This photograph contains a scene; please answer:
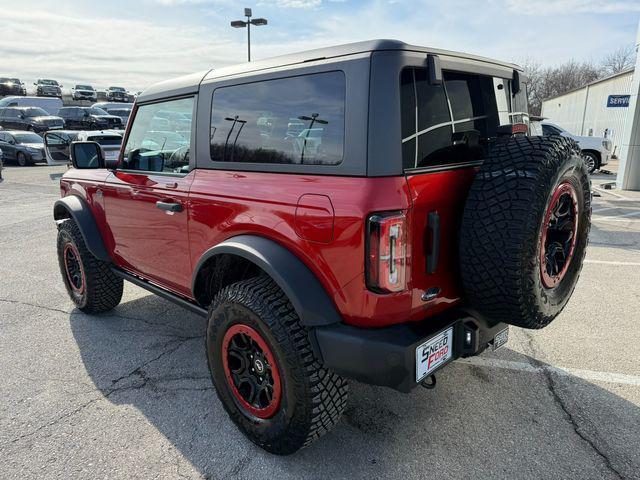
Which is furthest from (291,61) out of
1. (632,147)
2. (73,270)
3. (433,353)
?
(632,147)

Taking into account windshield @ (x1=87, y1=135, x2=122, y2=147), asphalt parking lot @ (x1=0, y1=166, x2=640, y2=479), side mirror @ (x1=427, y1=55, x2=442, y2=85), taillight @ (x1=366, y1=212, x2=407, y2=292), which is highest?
side mirror @ (x1=427, y1=55, x2=442, y2=85)

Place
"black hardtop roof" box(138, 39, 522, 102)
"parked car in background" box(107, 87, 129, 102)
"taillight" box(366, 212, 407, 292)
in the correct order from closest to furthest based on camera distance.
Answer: "taillight" box(366, 212, 407, 292)
"black hardtop roof" box(138, 39, 522, 102)
"parked car in background" box(107, 87, 129, 102)

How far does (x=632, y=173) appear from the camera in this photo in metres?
12.1

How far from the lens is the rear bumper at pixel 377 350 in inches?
78.0

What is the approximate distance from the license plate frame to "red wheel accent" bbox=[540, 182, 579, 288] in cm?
62

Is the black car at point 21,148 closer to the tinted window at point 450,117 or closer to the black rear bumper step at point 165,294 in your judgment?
the black rear bumper step at point 165,294

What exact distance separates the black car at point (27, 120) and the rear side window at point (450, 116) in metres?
25.1

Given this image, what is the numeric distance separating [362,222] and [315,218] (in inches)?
9.7

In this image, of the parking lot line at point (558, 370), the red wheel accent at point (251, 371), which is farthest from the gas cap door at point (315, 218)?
the parking lot line at point (558, 370)

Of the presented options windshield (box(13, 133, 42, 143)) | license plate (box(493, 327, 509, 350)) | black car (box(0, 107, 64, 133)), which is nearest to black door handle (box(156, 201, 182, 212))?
license plate (box(493, 327, 509, 350))

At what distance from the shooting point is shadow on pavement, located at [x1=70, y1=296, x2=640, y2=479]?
2.29 meters

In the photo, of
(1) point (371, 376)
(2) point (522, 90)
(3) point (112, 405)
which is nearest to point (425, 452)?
(1) point (371, 376)

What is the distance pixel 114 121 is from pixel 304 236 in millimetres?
27289

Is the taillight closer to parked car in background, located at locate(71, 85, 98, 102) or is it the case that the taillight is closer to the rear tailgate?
the rear tailgate
